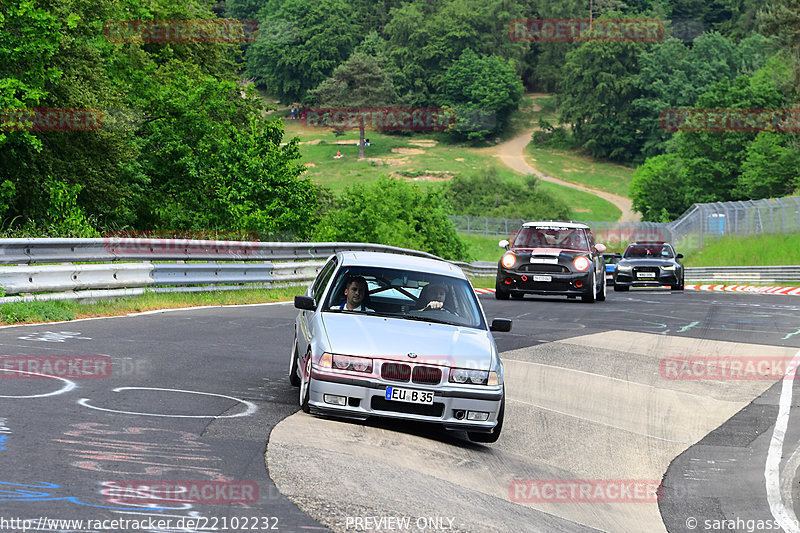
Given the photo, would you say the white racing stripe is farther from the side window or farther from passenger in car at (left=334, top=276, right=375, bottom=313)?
the side window

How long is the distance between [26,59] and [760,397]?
24.2m

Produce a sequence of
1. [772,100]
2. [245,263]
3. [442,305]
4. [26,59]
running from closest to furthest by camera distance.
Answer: [442,305]
[245,263]
[26,59]
[772,100]

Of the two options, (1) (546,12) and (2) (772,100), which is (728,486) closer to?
(2) (772,100)

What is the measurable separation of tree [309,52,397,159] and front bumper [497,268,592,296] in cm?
12362

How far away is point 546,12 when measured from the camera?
18225 centimetres

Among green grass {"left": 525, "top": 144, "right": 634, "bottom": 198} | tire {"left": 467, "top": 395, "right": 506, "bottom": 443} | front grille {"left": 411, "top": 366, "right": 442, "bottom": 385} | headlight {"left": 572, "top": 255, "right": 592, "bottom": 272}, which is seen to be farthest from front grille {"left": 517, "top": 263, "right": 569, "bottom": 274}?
green grass {"left": 525, "top": 144, "right": 634, "bottom": 198}

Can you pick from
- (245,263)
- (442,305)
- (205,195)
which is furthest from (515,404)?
(205,195)

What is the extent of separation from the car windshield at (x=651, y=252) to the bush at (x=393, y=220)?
15970mm

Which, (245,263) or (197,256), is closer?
(197,256)

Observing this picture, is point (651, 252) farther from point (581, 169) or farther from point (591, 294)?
point (581, 169)

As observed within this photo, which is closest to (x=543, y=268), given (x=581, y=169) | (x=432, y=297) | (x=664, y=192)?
(x=432, y=297)

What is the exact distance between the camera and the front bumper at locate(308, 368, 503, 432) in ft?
26.3

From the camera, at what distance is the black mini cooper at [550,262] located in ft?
77.1

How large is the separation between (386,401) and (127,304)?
31.3ft
